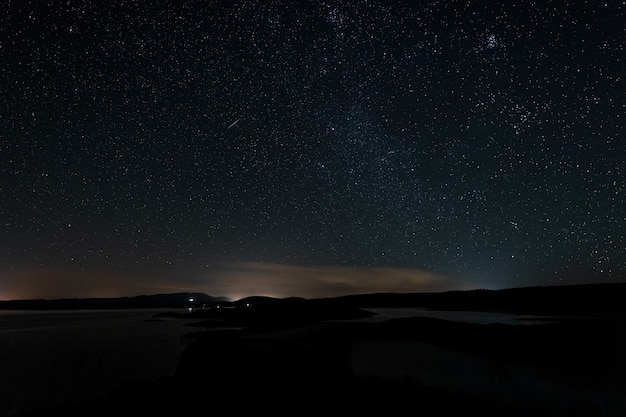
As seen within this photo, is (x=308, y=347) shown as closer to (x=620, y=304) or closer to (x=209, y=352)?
(x=209, y=352)

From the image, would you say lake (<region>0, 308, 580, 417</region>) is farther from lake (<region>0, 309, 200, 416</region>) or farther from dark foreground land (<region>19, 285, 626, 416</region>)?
dark foreground land (<region>19, 285, 626, 416</region>)

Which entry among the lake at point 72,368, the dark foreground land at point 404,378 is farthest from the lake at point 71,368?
the dark foreground land at point 404,378

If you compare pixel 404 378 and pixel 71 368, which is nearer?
pixel 404 378

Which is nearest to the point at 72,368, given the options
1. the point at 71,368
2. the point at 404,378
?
the point at 71,368

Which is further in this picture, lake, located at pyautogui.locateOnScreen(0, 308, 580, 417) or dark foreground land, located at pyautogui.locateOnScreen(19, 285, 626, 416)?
lake, located at pyautogui.locateOnScreen(0, 308, 580, 417)

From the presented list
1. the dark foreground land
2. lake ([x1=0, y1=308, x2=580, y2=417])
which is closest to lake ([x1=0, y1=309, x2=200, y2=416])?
lake ([x1=0, y1=308, x2=580, y2=417])

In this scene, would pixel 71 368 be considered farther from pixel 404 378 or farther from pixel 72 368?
pixel 404 378

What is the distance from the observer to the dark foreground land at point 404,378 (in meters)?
11.8

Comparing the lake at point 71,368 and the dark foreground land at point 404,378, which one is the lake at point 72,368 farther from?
the dark foreground land at point 404,378

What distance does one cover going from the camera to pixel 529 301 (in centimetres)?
7944

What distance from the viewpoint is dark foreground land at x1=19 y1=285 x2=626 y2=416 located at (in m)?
11.8

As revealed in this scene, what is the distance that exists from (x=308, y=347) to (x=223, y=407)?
11.1 m

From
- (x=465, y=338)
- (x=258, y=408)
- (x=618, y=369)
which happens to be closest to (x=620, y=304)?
(x=465, y=338)

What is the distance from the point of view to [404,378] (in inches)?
589
